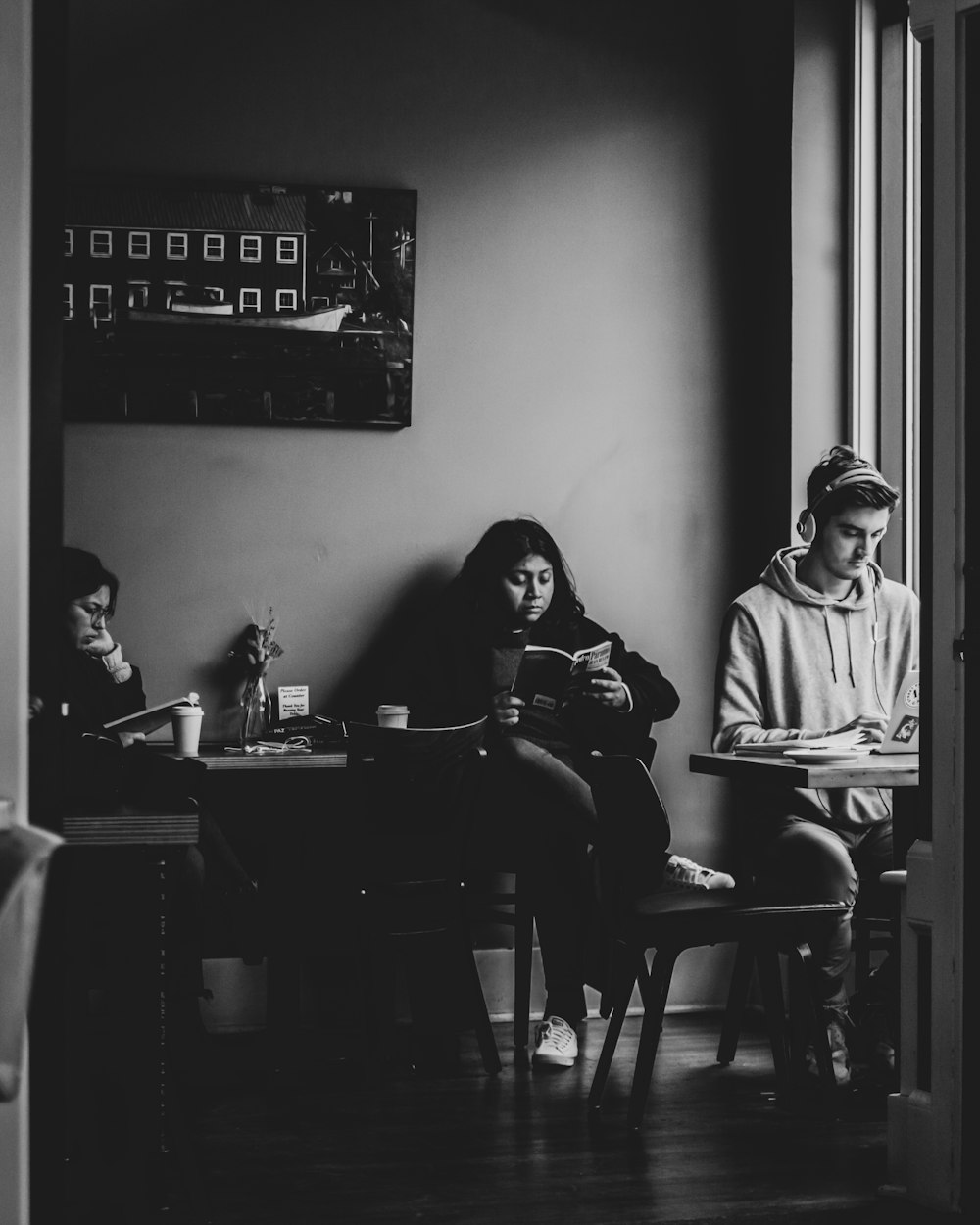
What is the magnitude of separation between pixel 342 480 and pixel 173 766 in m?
1.59

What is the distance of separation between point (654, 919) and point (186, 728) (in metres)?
1.48

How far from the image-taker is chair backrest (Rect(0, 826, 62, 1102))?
1.42m

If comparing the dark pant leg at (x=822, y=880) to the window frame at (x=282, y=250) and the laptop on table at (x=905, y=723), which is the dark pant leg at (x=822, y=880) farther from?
the window frame at (x=282, y=250)

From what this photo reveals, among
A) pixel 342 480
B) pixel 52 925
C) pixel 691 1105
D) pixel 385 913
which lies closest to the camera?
pixel 52 925

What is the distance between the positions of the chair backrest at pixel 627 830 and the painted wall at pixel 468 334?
1.57m

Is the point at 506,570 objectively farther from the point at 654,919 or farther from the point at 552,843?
the point at 654,919

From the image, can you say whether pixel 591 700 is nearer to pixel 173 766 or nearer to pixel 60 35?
pixel 173 766

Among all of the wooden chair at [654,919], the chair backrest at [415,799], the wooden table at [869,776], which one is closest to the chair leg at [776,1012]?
the wooden chair at [654,919]

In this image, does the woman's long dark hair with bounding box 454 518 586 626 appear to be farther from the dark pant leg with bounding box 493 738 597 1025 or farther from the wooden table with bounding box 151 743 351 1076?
the wooden table with bounding box 151 743 351 1076

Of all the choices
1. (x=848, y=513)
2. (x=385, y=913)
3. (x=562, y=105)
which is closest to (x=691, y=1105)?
(x=385, y=913)

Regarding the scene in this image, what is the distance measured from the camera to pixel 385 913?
12.7 ft

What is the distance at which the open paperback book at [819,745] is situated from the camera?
3.50 m

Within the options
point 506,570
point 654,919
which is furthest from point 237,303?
point 654,919

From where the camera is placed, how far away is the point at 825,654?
404 centimetres
